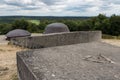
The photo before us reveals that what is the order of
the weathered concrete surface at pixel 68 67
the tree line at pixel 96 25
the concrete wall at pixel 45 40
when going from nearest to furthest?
the weathered concrete surface at pixel 68 67 < the concrete wall at pixel 45 40 < the tree line at pixel 96 25

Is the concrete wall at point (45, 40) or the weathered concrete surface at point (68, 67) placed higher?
the weathered concrete surface at point (68, 67)

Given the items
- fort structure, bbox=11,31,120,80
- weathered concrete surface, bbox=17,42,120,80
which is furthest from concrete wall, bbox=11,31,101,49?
weathered concrete surface, bbox=17,42,120,80

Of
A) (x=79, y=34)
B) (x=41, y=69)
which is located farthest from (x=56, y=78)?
(x=79, y=34)

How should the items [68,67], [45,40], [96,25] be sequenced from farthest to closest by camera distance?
1. [96,25]
2. [45,40]
3. [68,67]

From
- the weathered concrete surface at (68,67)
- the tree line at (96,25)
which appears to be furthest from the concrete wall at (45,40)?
the tree line at (96,25)

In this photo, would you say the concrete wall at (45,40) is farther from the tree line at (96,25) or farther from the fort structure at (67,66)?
the tree line at (96,25)

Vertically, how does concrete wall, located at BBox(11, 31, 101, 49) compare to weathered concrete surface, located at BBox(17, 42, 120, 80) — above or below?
below

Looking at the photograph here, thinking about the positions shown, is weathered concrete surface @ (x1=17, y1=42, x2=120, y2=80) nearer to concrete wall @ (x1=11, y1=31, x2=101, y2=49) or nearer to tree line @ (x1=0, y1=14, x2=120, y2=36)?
Result: concrete wall @ (x1=11, y1=31, x2=101, y2=49)

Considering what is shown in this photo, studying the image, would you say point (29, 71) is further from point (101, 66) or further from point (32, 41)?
point (32, 41)

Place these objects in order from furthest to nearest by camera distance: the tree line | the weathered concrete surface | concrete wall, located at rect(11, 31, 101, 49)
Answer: the tree line
concrete wall, located at rect(11, 31, 101, 49)
the weathered concrete surface

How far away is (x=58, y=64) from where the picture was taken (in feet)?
15.8

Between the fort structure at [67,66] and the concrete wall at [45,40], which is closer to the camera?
the fort structure at [67,66]

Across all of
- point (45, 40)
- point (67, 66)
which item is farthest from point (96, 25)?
Answer: point (67, 66)

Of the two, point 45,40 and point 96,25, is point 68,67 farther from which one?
point 96,25
